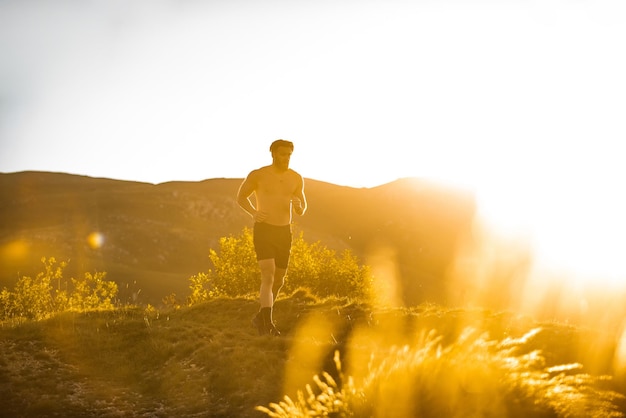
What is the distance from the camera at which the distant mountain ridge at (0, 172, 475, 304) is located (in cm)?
9594

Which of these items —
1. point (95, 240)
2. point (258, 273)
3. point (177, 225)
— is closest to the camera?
point (258, 273)

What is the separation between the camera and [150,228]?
12438cm

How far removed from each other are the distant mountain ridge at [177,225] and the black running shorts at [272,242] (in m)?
75.7

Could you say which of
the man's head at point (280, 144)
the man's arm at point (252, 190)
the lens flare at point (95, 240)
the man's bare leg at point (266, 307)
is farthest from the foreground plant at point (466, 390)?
the lens flare at point (95, 240)

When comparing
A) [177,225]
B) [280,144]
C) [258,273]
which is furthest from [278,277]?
[177,225]

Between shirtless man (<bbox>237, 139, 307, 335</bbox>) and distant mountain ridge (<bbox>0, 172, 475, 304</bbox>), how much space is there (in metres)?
75.6

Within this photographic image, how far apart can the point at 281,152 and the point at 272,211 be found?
0.96m

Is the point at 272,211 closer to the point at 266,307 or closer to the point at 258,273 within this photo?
the point at 266,307

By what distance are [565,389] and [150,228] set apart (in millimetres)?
127123

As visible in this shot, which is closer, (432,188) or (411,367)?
(411,367)

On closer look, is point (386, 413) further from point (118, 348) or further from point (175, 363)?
point (118, 348)

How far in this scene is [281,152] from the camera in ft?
28.4

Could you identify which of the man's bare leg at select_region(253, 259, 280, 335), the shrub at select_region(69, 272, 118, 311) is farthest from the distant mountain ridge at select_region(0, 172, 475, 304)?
the man's bare leg at select_region(253, 259, 280, 335)

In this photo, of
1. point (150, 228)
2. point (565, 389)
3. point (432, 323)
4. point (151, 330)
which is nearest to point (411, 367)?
point (565, 389)
